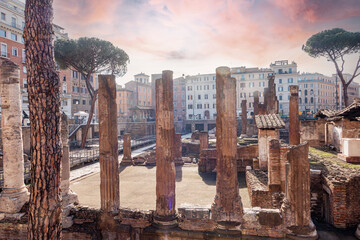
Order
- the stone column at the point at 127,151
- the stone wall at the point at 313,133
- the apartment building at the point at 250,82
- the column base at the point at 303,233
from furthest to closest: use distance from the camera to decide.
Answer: the apartment building at the point at 250,82 → the stone column at the point at 127,151 → the stone wall at the point at 313,133 → the column base at the point at 303,233

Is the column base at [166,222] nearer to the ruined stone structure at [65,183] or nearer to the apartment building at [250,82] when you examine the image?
the ruined stone structure at [65,183]

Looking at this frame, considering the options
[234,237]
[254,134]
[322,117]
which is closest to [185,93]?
[254,134]

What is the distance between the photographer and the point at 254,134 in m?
24.0

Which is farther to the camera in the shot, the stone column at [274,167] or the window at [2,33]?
the window at [2,33]

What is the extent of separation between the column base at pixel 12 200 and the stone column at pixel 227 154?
5513 mm

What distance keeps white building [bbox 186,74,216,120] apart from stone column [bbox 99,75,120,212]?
42839 millimetres

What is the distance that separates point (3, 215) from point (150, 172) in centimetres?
754

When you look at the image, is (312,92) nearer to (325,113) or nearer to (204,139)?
(325,113)

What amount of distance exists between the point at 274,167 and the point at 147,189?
531 cm

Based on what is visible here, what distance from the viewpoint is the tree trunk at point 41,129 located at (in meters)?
3.18

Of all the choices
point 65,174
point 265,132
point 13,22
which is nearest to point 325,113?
point 265,132

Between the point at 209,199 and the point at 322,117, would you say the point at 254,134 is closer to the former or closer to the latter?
the point at 322,117

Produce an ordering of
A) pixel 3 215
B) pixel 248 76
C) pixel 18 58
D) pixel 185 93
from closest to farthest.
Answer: pixel 3 215 < pixel 18 58 < pixel 248 76 < pixel 185 93

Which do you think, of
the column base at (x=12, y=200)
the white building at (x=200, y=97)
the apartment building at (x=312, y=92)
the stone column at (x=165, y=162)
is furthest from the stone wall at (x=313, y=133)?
the apartment building at (x=312, y=92)
